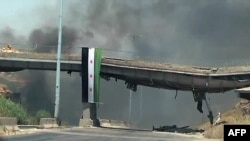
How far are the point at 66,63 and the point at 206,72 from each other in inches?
902

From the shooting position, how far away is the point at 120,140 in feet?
119

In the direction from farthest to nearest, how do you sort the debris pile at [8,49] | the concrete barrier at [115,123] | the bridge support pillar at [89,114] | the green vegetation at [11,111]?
the concrete barrier at [115,123] → the debris pile at [8,49] → the bridge support pillar at [89,114] → the green vegetation at [11,111]

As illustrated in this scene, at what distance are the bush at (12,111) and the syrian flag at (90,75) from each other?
47.9 feet

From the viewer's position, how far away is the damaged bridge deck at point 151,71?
251ft

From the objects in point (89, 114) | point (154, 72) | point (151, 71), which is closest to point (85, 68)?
point (89, 114)

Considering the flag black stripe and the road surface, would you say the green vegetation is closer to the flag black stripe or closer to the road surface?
the road surface

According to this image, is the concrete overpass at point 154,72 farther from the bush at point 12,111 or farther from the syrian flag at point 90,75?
the bush at point 12,111

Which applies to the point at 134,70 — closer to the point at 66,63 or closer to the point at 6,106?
the point at 66,63

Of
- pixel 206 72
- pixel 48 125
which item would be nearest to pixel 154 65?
pixel 206 72

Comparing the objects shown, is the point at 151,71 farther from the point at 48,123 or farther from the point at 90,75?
Result: the point at 48,123

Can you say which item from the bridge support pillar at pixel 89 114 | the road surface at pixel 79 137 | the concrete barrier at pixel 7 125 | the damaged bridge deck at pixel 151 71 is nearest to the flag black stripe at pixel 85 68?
the bridge support pillar at pixel 89 114

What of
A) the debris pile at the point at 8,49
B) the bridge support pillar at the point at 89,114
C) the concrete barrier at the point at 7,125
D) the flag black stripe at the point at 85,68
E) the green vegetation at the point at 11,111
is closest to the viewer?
the concrete barrier at the point at 7,125

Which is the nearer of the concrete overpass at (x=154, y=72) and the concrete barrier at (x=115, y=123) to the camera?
the concrete overpass at (x=154, y=72)

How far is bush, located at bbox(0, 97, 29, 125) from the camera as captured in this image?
182ft
